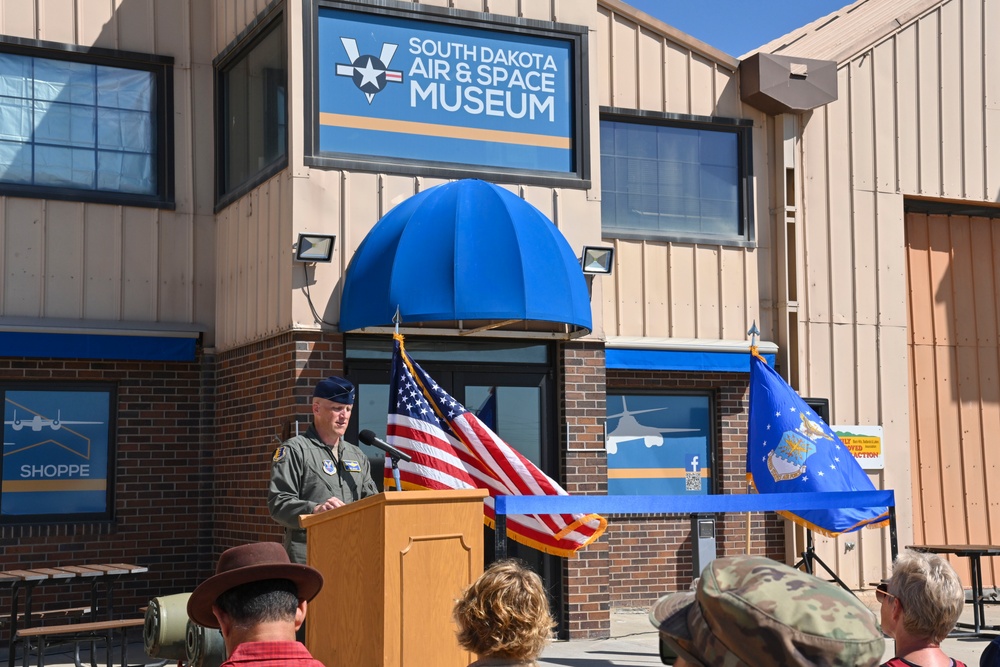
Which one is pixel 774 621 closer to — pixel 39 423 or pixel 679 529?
pixel 39 423

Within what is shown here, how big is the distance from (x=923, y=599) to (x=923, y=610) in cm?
4

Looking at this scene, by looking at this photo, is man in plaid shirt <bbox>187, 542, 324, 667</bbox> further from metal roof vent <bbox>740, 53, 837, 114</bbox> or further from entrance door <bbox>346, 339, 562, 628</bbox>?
metal roof vent <bbox>740, 53, 837, 114</bbox>

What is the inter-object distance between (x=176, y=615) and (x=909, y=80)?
37.8 feet

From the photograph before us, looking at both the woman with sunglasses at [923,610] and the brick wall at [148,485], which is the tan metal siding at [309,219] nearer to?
the brick wall at [148,485]

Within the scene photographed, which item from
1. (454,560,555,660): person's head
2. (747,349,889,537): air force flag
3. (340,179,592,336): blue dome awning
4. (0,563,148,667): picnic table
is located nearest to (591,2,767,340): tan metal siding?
(340,179,592,336): blue dome awning

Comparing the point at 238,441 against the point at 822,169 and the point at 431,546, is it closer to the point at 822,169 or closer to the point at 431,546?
the point at 431,546

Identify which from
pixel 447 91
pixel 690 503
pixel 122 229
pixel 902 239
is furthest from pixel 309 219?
pixel 902 239

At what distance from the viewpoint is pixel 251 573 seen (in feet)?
11.4

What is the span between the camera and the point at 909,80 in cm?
1475

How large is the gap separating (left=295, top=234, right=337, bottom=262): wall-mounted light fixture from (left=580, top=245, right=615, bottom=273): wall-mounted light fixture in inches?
A: 93.0

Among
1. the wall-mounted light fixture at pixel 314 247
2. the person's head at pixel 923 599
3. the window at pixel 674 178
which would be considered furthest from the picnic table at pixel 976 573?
the person's head at pixel 923 599

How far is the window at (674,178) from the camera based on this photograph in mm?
13398

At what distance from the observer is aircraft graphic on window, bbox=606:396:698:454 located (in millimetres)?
13305

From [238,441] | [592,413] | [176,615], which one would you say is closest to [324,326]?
[238,441]
